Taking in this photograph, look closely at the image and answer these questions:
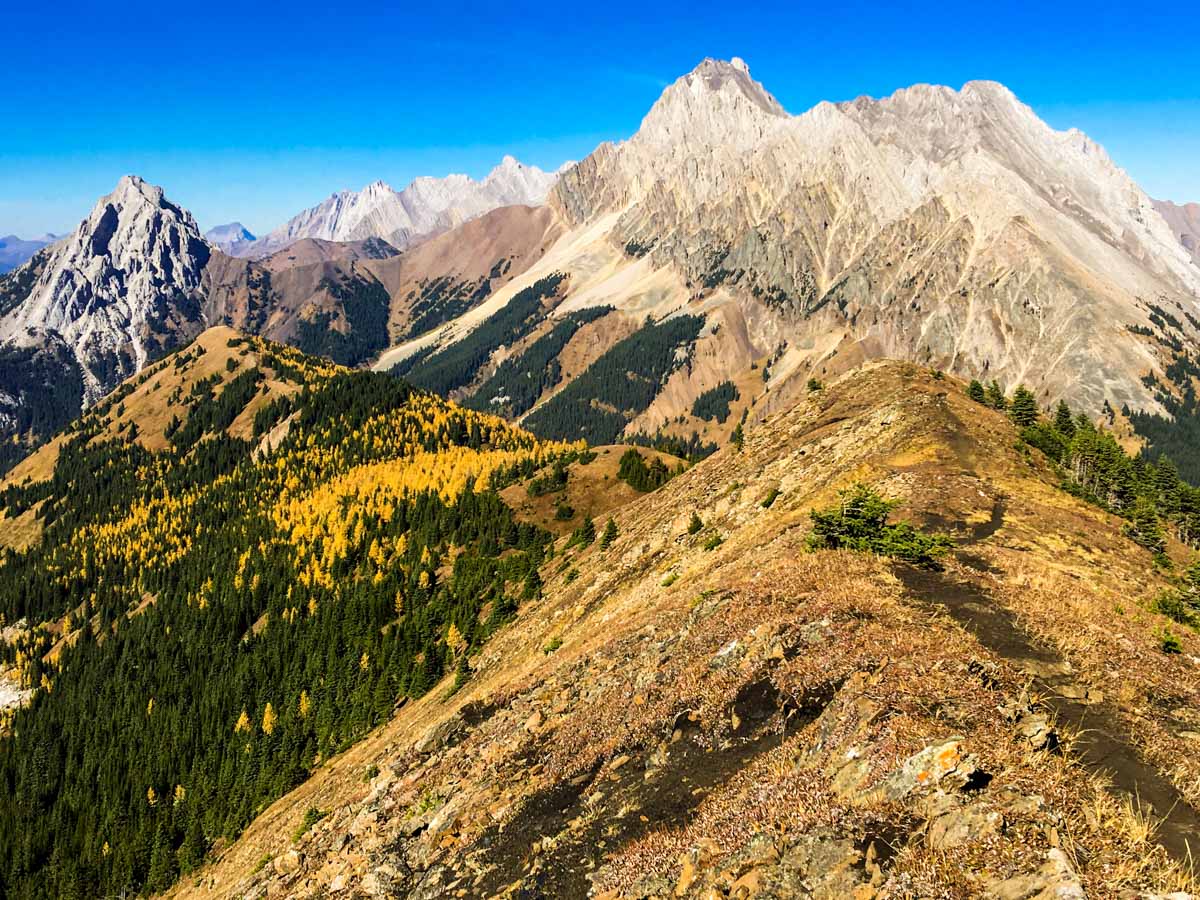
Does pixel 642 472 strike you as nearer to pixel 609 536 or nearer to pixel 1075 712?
pixel 609 536

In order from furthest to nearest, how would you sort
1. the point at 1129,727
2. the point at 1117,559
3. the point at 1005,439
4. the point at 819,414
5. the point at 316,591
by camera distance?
the point at 316,591
the point at 819,414
the point at 1005,439
the point at 1117,559
the point at 1129,727

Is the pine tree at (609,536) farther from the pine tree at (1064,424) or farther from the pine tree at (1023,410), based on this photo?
the pine tree at (1064,424)

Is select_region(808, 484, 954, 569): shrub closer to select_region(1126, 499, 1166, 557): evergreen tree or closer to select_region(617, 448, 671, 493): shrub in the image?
select_region(1126, 499, 1166, 557): evergreen tree

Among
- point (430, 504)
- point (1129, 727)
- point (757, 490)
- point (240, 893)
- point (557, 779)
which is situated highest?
point (430, 504)

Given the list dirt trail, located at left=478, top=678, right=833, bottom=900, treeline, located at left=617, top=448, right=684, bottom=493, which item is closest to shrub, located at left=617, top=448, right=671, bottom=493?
treeline, located at left=617, top=448, right=684, bottom=493

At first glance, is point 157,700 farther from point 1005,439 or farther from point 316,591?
point 1005,439

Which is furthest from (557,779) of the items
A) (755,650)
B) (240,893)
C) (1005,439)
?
(1005,439)

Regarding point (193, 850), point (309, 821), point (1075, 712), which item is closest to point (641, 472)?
point (193, 850)
